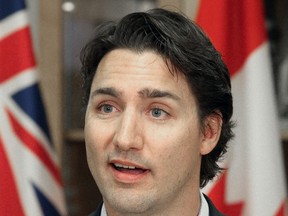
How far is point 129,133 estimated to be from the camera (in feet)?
4.58

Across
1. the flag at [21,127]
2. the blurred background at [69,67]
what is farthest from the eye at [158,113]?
the blurred background at [69,67]

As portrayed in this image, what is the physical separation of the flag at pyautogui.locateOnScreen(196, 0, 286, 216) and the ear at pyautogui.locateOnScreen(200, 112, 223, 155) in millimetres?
951

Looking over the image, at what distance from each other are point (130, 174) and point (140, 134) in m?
0.08

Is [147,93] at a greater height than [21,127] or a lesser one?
greater

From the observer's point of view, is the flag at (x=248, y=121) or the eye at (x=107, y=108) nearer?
the eye at (x=107, y=108)

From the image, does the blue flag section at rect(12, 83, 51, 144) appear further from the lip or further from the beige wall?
the lip

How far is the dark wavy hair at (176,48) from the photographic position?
1490mm

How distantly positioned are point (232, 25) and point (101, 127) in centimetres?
135

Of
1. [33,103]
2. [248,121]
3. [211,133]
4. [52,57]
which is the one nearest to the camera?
[211,133]

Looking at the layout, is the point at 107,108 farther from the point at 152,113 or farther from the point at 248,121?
the point at 248,121

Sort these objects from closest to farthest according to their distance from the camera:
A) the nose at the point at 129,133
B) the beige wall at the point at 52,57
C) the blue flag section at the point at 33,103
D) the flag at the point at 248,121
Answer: the nose at the point at 129,133 → the flag at the point at 248,121 → the blue flag section at the point at 33,103 → the beige wall at the point at 52,57

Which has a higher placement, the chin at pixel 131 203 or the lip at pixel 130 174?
the lip at pixel 130 174

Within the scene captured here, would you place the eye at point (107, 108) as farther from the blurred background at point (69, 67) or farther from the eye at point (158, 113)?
the blurred background at point (69, 67)

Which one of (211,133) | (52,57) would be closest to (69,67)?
(52,57)
